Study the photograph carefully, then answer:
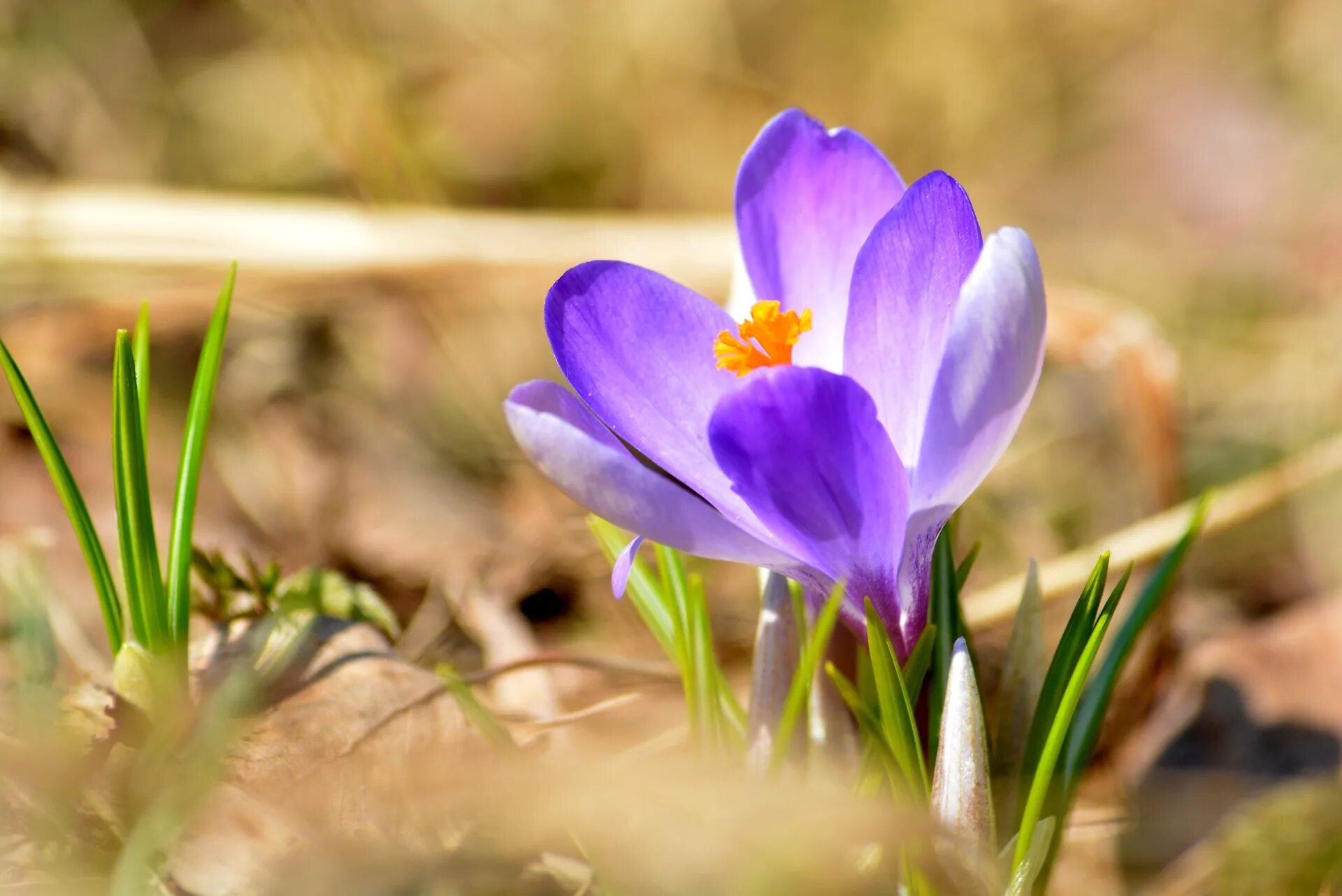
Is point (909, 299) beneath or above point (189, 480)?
above

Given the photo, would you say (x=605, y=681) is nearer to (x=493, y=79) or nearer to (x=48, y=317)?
(x=48, y=317)

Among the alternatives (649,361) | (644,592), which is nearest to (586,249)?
(644,592)

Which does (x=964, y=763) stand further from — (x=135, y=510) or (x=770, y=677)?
(x=135, y=510)

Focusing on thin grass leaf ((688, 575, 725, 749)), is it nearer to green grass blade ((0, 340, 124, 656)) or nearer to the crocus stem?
the crocus stem

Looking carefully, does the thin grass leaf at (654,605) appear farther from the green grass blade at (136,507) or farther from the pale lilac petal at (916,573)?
the green grass blade at (136,507)

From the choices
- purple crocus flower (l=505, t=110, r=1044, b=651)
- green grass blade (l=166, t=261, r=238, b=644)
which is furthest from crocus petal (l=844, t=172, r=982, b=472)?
green grass blade (l=166, t=261, r=238, b=644)

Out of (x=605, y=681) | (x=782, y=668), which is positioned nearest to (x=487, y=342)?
(x=605, y=681)
